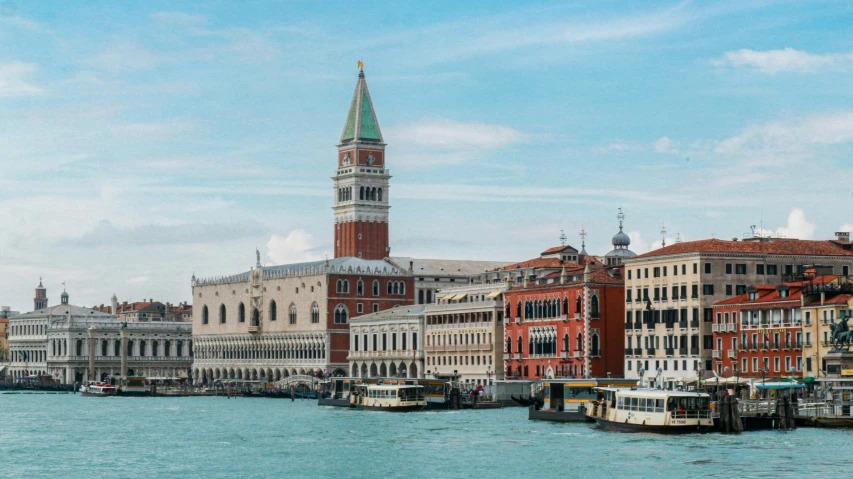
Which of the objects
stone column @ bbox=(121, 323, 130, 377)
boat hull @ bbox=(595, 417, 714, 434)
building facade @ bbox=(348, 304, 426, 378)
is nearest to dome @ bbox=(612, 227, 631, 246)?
building facade @ bbox=(348, 304, 426, 378)

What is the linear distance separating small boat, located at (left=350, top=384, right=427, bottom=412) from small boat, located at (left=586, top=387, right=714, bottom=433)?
76.0ft

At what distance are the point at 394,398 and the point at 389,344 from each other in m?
38.1

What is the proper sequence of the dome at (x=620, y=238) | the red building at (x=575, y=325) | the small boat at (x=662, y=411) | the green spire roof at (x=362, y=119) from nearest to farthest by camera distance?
the small boat at (x=662, y=411), the red building at (x=575, y=325), the dome at (x=620, y=238), the green spire roof at (x=362, y=119)

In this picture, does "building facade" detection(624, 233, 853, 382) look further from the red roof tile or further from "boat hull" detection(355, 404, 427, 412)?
"boat hull" detection(355, 404, 427, 412)

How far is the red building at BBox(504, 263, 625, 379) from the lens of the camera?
101 meters

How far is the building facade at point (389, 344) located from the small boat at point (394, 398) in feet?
104

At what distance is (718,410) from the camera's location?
66625 mm

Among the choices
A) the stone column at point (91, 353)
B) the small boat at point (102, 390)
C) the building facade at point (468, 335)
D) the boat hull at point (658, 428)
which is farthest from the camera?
the stone column at point (91, 353)

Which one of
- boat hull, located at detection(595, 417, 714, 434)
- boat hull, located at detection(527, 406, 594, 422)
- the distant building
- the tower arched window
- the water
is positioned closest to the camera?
the water

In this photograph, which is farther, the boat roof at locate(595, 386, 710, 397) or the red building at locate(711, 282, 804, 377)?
the red building at locate(711, 282, 804, 377)

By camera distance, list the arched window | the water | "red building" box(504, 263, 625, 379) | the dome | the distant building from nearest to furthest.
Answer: the water → "red building" box(504, 263, 625, 379) → the dome → the arched window → the distant building

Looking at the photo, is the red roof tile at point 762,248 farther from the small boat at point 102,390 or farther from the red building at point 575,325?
the small boat at point 102,390

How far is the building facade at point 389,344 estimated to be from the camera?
12494 cm

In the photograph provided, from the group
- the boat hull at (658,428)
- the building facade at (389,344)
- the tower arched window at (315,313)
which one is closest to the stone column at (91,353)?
the tower arched window at (315,313)
